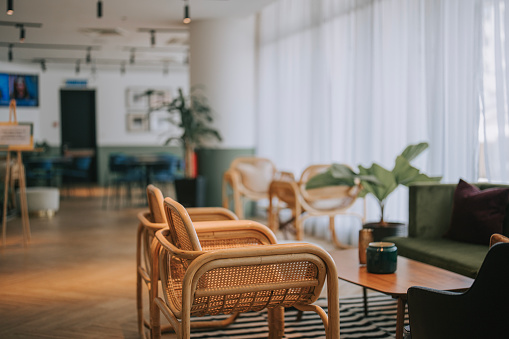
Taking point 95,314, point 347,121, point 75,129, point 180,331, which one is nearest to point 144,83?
point 75,129

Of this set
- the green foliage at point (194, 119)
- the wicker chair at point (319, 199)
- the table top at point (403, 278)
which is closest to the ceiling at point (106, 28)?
the green foliage at point (194, 119)

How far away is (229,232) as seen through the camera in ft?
9.47

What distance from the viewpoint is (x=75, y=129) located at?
15.5 metres

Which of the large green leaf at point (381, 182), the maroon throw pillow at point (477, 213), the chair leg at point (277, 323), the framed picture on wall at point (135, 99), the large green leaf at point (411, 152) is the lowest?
the chair leg at point (277, 323)

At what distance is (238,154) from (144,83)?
7.62m

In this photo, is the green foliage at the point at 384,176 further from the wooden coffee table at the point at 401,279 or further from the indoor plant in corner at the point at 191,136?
the indoor plant in corner at the point at 191,136

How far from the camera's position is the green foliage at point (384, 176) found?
4398mm

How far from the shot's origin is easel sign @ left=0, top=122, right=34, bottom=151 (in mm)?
6188

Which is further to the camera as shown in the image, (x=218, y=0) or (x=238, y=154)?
(x=238, y=154)

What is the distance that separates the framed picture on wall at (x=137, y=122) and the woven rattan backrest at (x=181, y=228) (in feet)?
43.8

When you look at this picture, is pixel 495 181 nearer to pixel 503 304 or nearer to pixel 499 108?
pixel 499 108

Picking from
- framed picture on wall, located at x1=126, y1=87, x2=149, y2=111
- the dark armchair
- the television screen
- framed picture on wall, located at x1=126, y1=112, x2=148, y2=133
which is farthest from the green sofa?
framed picture on wall, located at x1=126, y1=87, x2=149, y2=111

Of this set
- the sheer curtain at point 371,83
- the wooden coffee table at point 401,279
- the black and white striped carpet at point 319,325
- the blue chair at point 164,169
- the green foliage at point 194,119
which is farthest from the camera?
the blue chair at point 164,169

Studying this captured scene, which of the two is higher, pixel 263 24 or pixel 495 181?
pixel 263 24
